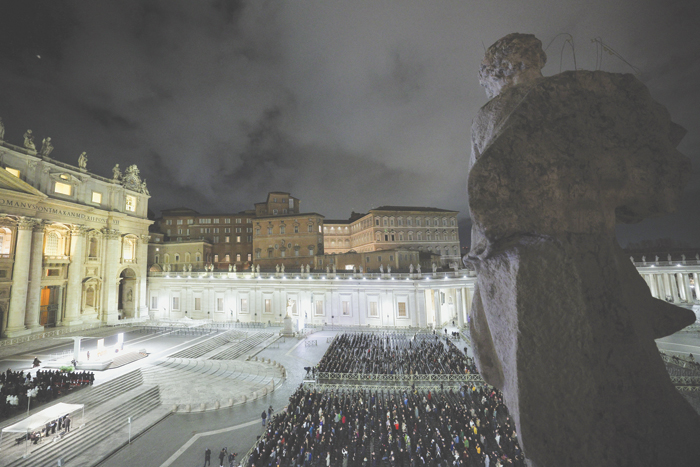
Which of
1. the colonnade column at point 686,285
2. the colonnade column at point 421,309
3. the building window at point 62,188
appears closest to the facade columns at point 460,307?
the colonnade column at point 421,309

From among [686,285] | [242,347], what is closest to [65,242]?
[242,347]

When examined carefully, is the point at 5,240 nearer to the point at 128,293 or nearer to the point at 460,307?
the point at 128,293

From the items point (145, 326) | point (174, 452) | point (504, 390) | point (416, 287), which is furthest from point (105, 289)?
point (504, 390)

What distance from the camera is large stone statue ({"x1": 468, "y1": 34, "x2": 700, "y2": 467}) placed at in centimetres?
313

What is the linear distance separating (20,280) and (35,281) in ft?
4.70

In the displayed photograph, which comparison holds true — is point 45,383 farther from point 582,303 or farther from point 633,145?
point 633,145

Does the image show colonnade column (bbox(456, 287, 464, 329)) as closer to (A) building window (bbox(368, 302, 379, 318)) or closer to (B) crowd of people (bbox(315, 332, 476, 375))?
(B) crowd of people (bbox(315, 332, 476, 375))

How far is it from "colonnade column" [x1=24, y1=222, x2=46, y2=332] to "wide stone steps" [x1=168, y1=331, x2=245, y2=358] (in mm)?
18898

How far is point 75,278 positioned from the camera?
37.7 m

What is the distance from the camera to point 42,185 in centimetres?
3469

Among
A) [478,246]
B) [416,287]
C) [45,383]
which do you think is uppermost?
[478,246]

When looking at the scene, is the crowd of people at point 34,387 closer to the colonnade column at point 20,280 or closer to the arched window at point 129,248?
the colonnade column at point 20,280

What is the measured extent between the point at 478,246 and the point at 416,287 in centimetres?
3644

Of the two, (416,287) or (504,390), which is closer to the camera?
(504,390)
